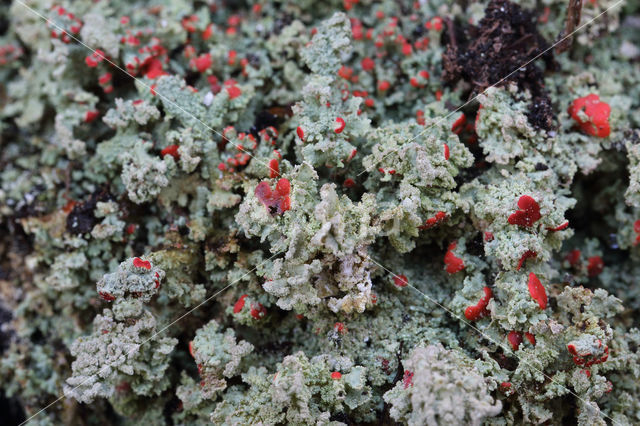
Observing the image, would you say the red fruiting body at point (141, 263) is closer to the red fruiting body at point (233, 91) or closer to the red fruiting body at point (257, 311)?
the red fruiting body at point (257, 311)

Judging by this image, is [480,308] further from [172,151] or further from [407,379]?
[172,151]

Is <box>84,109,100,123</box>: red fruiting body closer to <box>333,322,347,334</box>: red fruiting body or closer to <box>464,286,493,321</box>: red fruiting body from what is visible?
<box>333,322,347,334</box>: red fruiting body

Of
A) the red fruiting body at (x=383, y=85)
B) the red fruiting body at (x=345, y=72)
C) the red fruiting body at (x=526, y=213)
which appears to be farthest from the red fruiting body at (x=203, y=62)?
the red fruiting body at (x=526, y=213)

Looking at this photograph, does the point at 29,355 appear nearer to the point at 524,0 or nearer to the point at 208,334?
the point at 208,334

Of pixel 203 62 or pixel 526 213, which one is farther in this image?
pixel 203 62

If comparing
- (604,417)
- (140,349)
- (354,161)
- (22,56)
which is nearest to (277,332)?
(140,349)

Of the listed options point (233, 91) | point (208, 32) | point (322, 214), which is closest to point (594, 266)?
point (322, 214)
